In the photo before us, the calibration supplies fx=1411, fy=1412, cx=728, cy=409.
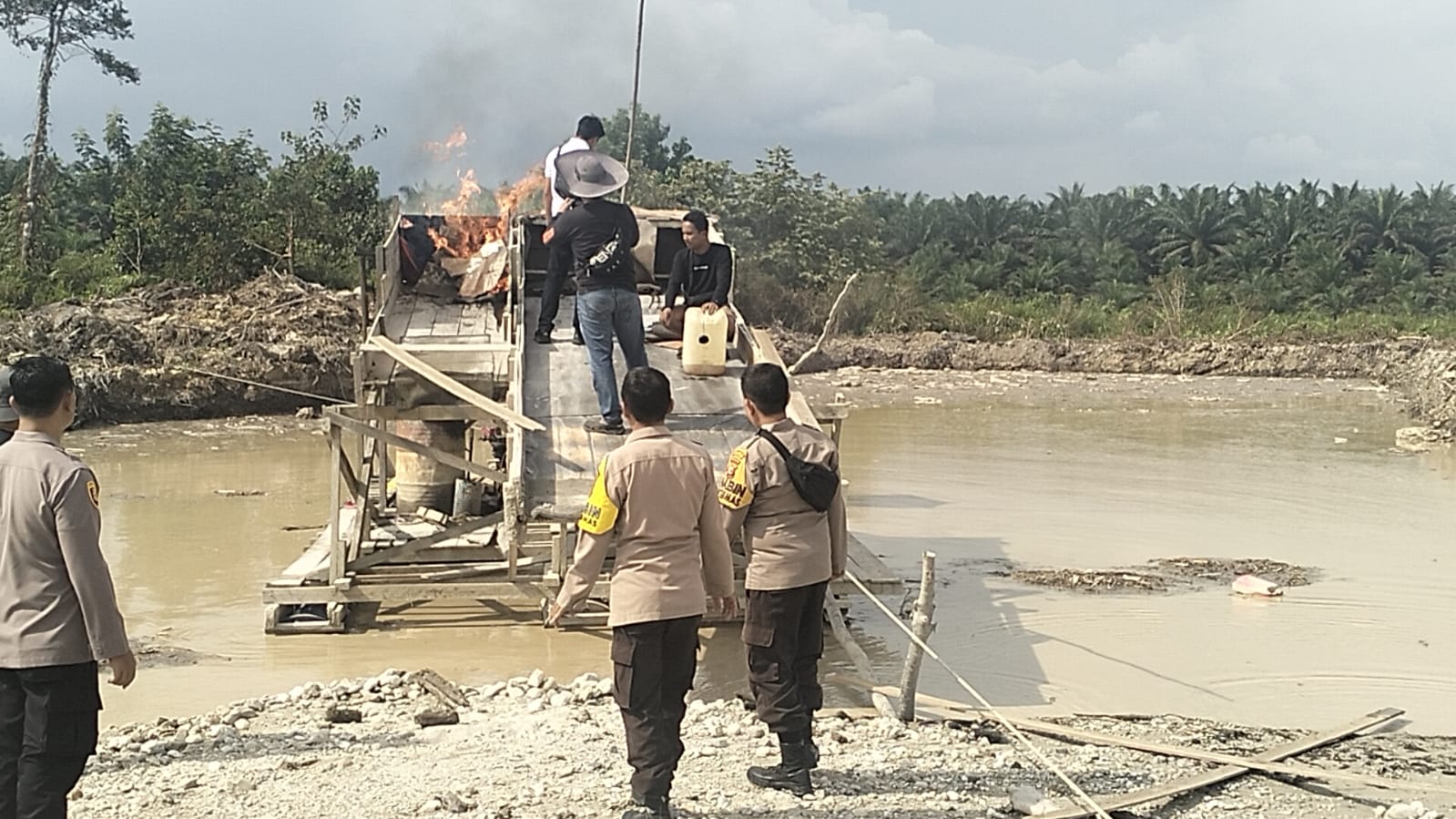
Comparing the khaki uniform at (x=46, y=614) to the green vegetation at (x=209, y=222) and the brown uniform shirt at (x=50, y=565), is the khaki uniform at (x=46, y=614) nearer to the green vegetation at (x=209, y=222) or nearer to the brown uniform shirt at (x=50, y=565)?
the brown uniform shirt at (x=50, y=565)

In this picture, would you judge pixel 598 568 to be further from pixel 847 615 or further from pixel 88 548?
pixel 847 615

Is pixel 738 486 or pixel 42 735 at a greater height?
pixel 738 486

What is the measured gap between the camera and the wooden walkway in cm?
812

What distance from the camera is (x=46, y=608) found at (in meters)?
4.24

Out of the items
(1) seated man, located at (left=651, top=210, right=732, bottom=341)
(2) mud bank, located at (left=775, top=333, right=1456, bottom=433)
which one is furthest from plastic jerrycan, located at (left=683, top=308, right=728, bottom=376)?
(2) mud bank, located at (left=775, top=333, right=1456, bottom=433)

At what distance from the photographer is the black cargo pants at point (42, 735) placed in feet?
13.9

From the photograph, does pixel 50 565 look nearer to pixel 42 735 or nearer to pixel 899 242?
pixel 42 735

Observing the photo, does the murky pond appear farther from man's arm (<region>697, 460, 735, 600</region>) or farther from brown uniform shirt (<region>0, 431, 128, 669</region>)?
brown uniform shirt (<region>0, 431, 128, 669</region>)

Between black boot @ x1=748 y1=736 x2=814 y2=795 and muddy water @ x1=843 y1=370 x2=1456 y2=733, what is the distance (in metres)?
2.89

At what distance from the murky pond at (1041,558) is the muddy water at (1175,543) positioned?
3 centimetres

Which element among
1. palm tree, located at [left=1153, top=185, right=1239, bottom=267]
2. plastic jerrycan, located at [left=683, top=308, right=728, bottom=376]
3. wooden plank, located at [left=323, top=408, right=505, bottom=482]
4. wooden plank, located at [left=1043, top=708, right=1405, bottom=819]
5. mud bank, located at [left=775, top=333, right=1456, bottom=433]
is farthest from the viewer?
palm tree, located at [left=1153, top=185, right=1239, bottom=267]

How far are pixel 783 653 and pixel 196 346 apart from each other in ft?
61.9

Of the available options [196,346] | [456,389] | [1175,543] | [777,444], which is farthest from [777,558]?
[196,346]

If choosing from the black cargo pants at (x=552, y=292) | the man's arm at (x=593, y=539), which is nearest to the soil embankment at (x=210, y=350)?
the black cargo pants at (x=552, y=292)
